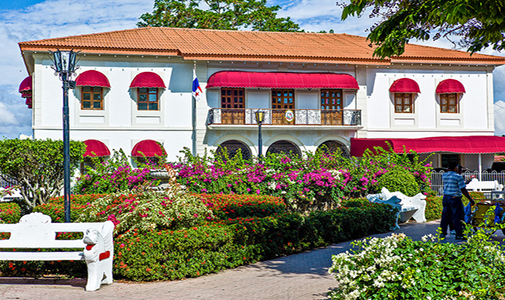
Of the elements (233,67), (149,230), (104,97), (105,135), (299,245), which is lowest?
(299,245)

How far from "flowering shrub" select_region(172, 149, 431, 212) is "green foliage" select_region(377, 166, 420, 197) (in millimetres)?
268

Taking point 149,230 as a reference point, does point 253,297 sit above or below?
below

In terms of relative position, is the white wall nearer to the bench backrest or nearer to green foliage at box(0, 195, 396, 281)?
green foliage at box(0, 195, 396, 281)

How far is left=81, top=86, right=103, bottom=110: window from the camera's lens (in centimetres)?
2308

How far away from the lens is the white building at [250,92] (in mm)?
22984

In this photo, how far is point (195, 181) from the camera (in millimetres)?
13500

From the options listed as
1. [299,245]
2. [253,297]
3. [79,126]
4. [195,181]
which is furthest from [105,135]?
[253,297]

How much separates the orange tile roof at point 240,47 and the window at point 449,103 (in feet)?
6.57

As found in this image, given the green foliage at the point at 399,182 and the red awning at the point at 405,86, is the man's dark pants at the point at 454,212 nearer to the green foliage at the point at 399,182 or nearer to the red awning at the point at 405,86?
the green foliage at the point at 399,182

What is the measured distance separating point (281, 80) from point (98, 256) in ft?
62.1

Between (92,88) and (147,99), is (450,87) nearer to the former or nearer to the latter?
(147,99)

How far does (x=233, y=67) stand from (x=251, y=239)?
1742 centimetres

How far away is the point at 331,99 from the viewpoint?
26.0m

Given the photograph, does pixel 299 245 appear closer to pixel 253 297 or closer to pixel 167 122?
pixel 253 297
